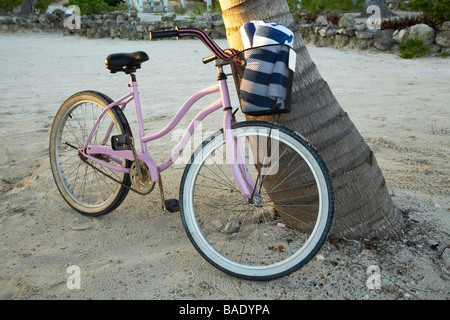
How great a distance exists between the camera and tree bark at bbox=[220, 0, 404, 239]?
2322mm

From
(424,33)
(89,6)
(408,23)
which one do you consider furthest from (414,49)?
(89,6)

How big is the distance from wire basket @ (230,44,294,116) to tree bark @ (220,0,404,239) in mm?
374

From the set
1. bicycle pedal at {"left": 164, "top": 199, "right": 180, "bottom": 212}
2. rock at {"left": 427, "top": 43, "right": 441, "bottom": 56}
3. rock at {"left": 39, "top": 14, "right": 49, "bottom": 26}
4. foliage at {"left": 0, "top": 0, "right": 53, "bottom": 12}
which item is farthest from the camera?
foliage at {"left": 0, "top": 0, "right": 53, "bottom": 12}

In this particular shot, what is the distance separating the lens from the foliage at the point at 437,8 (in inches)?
380

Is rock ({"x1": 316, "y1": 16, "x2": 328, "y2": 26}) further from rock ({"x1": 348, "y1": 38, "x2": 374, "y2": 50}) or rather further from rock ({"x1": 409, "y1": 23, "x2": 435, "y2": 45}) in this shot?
rock ({"x1": 409, "y1": 23, "x2": 435, "y2": 45})

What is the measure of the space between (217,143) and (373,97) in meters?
4.57

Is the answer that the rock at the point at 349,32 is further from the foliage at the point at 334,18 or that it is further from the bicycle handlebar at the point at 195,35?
the bicycle handlebar at the point at 195,35

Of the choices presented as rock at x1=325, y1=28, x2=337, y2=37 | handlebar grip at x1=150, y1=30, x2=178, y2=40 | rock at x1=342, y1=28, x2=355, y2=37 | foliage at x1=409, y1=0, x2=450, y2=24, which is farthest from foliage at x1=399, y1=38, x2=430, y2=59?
handlebar grip at x1=150, y1=30, x2=178, y2=40

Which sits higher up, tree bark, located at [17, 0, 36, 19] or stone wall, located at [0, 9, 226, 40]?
tree bark, located at [17, 0, 36, 19]

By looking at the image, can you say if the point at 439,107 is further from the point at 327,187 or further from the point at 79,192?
the point at 79,192

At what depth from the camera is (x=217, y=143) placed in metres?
2.24

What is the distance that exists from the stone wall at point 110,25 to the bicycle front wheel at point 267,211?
11.2m

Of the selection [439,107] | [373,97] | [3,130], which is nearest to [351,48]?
[373,97]

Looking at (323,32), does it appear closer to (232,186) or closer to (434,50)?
(434,50)
